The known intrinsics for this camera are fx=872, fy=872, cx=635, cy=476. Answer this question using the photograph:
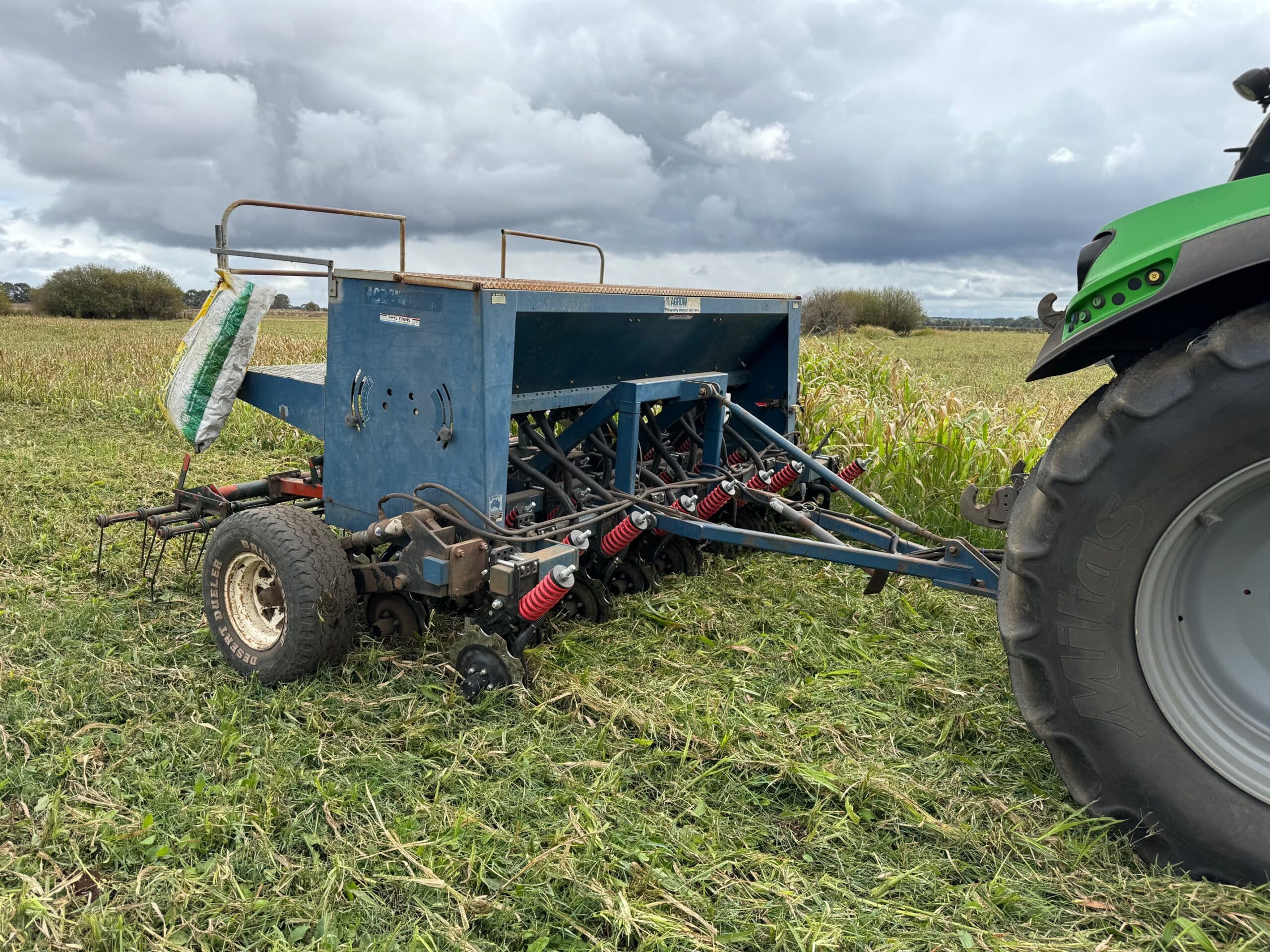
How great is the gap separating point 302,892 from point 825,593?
9.05 ft

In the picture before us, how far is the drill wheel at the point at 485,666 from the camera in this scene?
121 inches

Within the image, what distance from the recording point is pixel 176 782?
8.63 ft

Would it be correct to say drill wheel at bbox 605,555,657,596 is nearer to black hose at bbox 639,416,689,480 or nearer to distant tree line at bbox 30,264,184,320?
black hose at bbox 639,416,689,480

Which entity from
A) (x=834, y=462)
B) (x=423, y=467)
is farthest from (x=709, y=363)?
(x=423, y=467)

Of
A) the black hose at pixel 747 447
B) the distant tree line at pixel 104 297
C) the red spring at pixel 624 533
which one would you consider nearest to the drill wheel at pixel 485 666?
the red spring at pixel 624 533

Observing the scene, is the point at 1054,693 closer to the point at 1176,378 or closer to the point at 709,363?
the point at 1176,378

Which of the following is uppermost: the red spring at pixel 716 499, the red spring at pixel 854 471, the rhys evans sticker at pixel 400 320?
the rhys evans sticker at pixel 400 320

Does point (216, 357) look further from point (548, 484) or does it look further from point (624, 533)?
point (624, 533)

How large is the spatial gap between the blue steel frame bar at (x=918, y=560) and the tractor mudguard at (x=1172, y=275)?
2.57 feet

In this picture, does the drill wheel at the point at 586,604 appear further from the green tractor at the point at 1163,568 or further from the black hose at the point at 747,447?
the green tractor at the point at 1163,568

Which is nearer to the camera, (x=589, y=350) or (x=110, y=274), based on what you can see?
(x=589, y=350)

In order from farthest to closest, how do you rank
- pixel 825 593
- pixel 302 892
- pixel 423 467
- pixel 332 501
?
1. pixel 825 593
2. pixel 332 501
3. pixel 423 467
4. pixel 302 892

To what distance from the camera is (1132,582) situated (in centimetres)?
208

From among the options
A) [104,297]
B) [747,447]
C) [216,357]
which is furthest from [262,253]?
[104,297]
